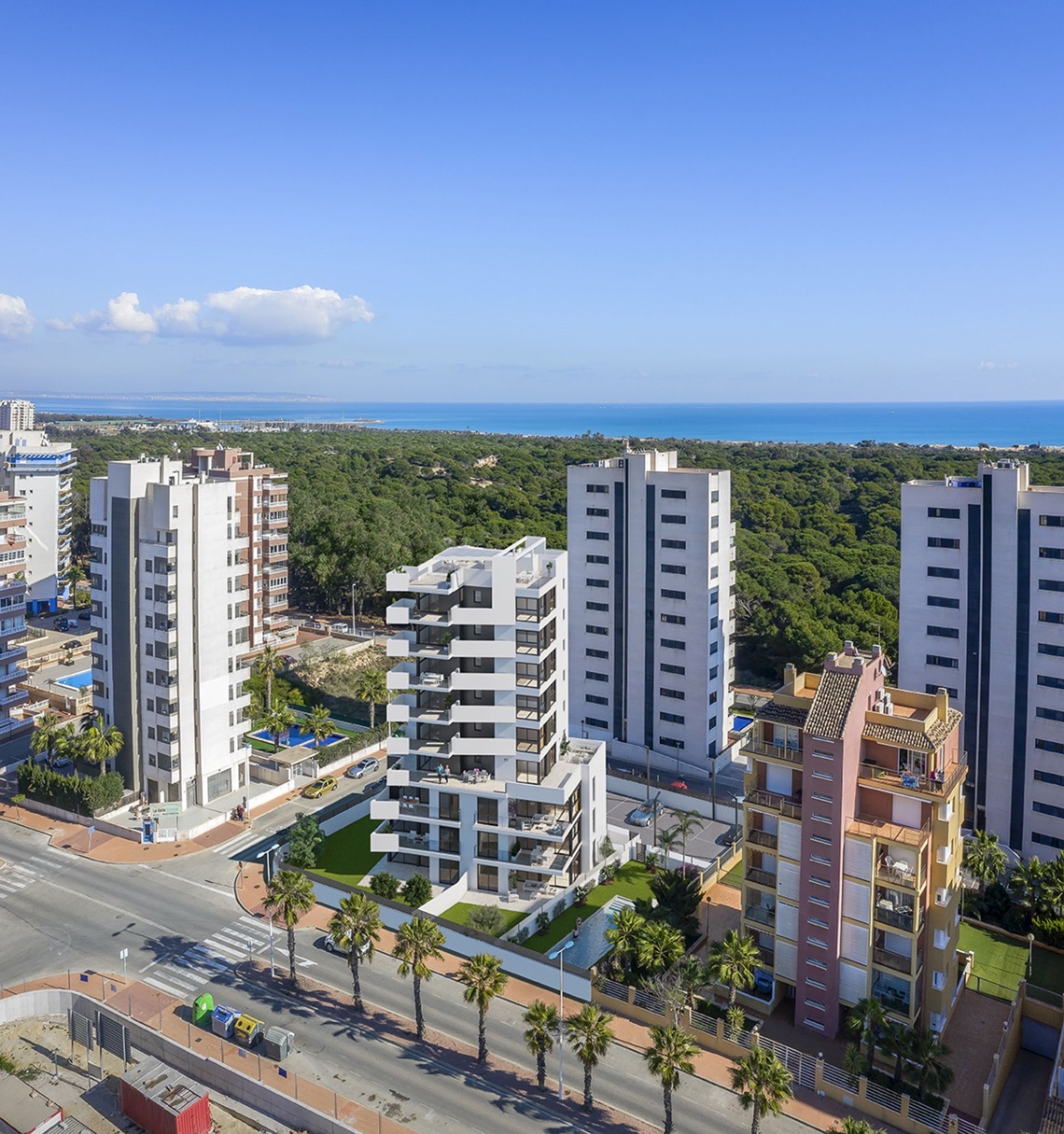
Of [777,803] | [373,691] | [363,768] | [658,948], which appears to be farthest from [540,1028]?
[373,691]

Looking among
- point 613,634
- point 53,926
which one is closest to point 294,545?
point 613,634

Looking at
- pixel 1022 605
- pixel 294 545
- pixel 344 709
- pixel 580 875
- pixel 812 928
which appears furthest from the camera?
pixel 294 545

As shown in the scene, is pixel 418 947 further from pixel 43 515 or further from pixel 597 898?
pixel 43 515

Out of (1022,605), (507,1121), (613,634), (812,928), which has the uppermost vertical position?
(1022,605)

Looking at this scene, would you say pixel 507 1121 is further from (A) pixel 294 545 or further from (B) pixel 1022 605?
(A) pixel 294 545

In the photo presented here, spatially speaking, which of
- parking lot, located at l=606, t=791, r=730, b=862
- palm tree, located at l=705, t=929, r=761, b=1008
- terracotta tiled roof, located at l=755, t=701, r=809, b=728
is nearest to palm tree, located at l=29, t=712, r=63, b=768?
parking lot, located at l=606, t=791, r=730, b=862

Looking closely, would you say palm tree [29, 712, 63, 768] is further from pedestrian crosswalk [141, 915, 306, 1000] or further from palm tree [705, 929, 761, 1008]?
palm tree [705, 929, 761, 1008]
